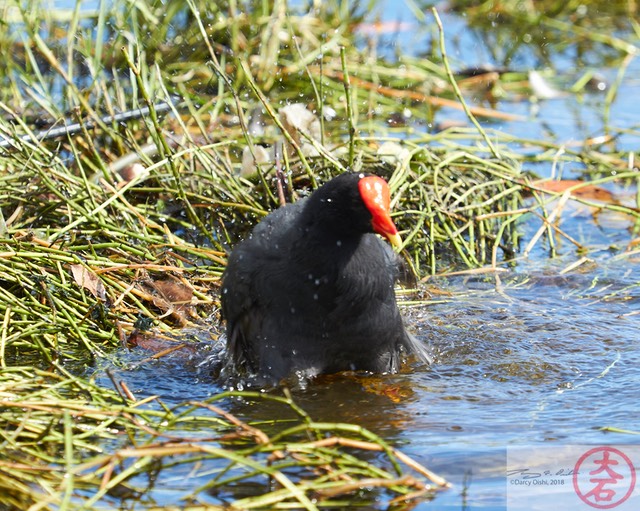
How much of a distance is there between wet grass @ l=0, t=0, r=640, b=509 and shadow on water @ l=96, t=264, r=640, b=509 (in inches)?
7.1

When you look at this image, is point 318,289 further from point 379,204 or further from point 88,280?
point 88,280

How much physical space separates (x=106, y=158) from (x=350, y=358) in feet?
7.37

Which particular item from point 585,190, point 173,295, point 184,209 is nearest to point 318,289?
point 173,295

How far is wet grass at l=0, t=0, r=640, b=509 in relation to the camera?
2713mm

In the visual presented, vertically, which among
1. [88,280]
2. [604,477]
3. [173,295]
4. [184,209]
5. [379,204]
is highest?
[379,204]

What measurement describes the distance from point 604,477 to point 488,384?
0.77 metres

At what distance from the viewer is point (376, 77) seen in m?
6.62

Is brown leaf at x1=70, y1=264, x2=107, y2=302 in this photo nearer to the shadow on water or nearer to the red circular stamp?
the shadow on water

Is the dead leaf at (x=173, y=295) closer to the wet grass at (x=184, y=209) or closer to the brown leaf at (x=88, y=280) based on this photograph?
the wet grass at (x=184, y=209)

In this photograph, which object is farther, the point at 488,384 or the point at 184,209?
the point at 184,209

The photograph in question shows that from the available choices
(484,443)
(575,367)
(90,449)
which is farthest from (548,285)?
(90,449)

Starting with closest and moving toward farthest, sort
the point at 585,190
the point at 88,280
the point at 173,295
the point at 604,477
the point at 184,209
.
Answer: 1. the point at 604,477
2. the point at 88,280
3. the point at 173,295
4. the point at 184,209
5. the point at 585,190

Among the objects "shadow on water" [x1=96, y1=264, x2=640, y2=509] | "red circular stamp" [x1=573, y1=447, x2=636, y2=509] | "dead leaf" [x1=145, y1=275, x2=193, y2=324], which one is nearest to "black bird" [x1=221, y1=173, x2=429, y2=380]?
"shadow on water" [x1=96, y1=264, x2=640, y2=509]

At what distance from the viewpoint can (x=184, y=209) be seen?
15.9 ft
